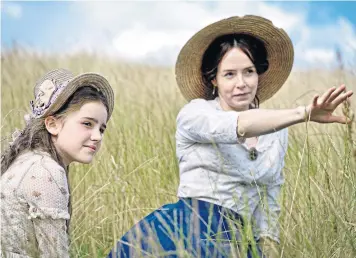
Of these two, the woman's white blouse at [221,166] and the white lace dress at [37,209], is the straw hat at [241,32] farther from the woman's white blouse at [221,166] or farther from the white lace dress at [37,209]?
the white lace dress at [37,209]

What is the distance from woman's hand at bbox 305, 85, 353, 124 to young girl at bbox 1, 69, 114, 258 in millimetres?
843

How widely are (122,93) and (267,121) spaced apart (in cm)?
413

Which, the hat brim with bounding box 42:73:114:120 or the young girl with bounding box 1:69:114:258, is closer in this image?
the young girl with bounding box 1:69:114:258

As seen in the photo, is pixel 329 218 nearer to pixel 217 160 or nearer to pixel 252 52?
pixel 217 160

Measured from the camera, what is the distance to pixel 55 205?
265 centimetres

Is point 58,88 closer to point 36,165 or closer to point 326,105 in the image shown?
point 36,165

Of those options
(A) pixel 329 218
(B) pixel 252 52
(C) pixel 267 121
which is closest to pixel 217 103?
(B) pixel 252 52

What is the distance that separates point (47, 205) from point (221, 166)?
74 centimetres

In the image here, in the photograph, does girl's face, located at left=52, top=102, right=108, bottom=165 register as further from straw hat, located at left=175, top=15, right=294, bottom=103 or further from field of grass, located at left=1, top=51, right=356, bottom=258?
straw hat, located at left=175, top=15, right=294, bottom=103

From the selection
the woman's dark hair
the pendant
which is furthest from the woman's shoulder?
the pendant

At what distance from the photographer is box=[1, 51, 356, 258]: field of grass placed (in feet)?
8.68

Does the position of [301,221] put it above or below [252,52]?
below

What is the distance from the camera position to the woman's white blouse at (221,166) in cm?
Result: 306

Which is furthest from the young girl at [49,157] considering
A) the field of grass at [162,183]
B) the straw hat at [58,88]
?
the field of grass at [162,183]
